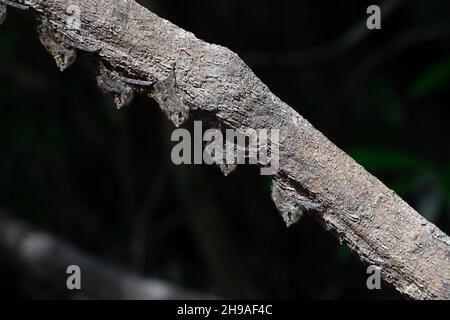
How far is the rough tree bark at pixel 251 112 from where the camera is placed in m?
0.73

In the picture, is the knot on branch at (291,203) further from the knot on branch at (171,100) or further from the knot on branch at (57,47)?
the knot on branch at (57,47)

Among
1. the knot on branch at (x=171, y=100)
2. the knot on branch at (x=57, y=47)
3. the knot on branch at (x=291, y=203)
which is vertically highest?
the knot on branch at (x=57, y=47)

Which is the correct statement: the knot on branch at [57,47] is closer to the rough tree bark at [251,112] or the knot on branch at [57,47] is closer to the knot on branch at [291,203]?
the rough tree bark at [251,112]

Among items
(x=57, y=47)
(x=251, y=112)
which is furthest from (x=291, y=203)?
(x=57, y=47)

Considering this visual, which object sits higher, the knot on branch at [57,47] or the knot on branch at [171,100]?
the knot on branch at [57,47]

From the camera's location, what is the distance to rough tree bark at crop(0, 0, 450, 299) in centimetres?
73

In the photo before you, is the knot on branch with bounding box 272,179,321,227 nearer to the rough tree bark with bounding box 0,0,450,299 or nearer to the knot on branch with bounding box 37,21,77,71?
the rough tree bark with bounding box 0,0,450,299

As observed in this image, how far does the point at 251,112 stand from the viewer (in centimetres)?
74

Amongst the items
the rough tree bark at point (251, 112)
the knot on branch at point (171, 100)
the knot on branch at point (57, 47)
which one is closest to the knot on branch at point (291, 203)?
the rough tree bark at point (251, 112)

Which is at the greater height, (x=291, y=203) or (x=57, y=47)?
(x=57, y=47)

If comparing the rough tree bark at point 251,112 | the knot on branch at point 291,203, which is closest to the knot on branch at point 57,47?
the rough tree bark at point 251,112

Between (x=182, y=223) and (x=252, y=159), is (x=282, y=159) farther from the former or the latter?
(x=182, y=223)

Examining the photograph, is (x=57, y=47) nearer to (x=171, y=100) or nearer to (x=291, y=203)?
(x=171, y=100)

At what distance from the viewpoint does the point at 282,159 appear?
751 millimetres
